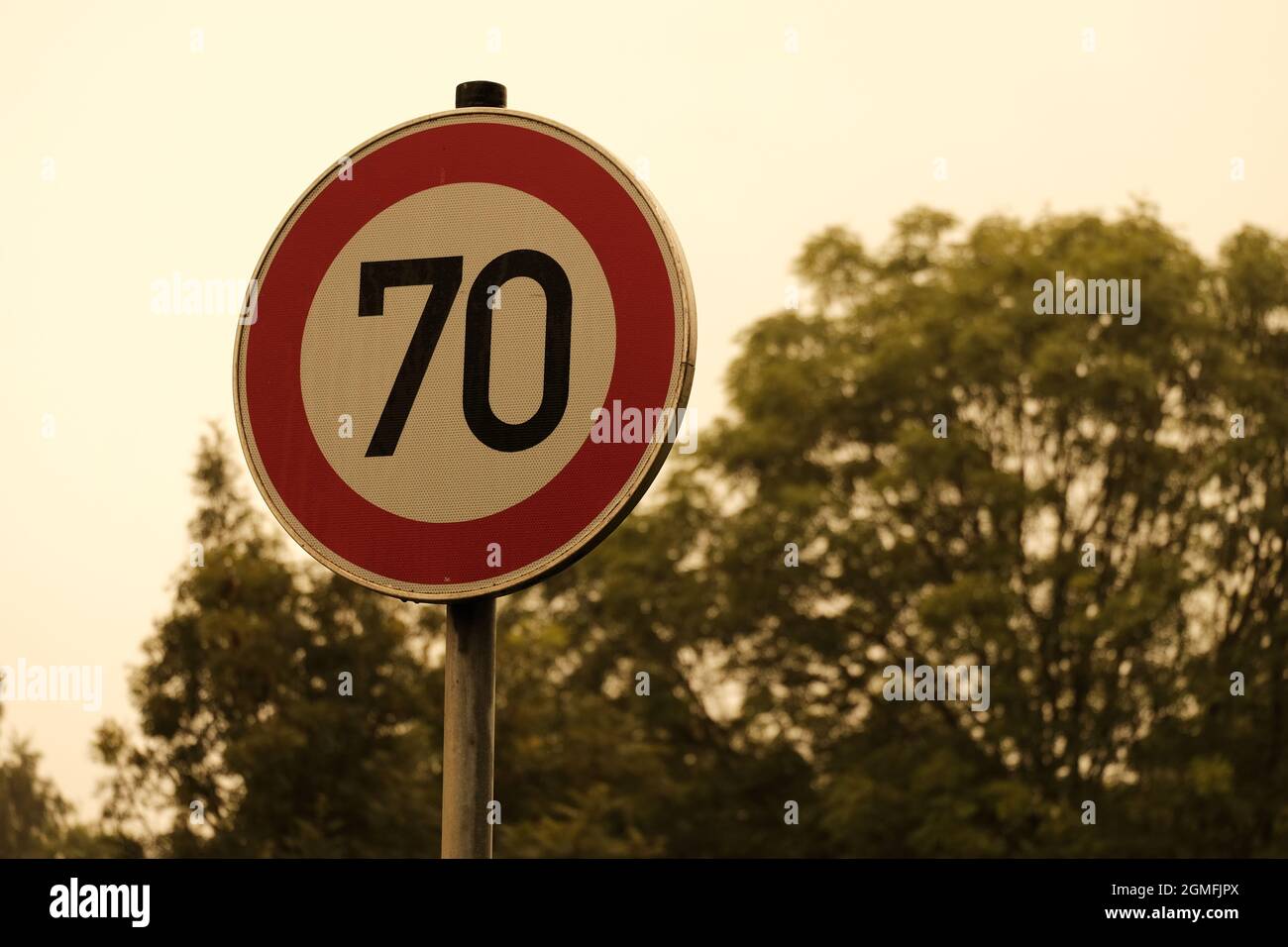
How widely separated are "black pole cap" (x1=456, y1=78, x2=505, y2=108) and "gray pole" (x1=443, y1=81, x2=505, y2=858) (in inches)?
29.4

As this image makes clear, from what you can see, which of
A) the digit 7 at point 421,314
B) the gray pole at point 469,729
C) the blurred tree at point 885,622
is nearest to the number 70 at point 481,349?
the digit 7 at point 421,314

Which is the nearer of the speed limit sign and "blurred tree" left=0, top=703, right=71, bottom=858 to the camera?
the speed limit sign

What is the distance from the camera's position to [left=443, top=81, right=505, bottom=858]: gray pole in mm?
1967

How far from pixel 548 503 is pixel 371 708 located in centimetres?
1765

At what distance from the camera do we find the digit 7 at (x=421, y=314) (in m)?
2.11

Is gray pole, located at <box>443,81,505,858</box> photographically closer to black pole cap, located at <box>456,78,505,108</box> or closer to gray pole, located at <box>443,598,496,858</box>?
gray pole, located at <box>443,598,496,858</box>

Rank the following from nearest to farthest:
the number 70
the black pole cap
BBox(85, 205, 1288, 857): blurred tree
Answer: the number 70 → the black pole cap → BBox(85, 205, 1288, 857): blurred tree

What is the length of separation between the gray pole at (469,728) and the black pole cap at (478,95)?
2.45 feet

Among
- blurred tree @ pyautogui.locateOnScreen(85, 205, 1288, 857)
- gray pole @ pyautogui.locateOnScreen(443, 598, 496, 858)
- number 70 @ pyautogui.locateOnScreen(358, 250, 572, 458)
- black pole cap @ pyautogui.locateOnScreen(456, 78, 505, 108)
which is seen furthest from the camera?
blurred tree @ pyautogui.locateOnScreen(85, 205, 1288, 857)

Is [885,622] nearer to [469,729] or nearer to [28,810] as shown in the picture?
[469,729]

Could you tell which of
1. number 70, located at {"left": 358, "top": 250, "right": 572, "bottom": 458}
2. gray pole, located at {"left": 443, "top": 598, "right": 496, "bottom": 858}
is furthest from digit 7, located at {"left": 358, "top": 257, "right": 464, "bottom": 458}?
gray pole, located at {"left": 443, "top": 598, "right": 496, "bottom": 858}

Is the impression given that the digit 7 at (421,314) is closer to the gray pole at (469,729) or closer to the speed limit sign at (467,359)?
the speed limit sign at (467,359)
